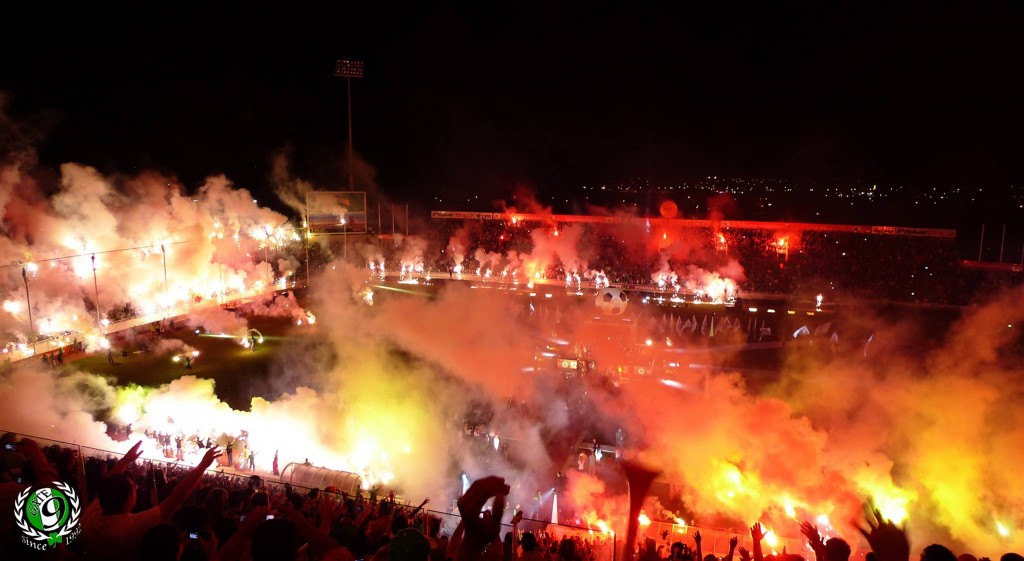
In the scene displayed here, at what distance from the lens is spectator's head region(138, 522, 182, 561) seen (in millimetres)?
2078

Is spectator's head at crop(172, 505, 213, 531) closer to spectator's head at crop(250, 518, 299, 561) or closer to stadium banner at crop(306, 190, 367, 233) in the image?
spectator's head at crop(250, 518, 299, 561)

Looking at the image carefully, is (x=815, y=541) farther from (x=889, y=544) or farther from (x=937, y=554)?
(x=937, y=554)

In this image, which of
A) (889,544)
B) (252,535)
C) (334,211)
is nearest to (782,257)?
(334,211)

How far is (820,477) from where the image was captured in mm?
9961

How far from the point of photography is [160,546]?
6.85 feet

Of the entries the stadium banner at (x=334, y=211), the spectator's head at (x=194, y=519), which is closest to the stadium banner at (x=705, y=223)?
the stadium banner at (x=334, y=211)

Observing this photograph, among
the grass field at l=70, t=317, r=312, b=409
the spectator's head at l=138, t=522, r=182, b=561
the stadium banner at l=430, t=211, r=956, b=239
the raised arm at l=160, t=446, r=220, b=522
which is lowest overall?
the grass field at l=70, t=317, r=312, b=409

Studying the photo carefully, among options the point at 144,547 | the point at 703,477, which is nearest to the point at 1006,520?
the point at 703,477

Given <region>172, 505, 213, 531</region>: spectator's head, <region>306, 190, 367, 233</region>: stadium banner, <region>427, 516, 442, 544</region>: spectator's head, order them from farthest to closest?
<region>306, 190, 367, 233</region>: stadium banner < <region>427, 516, 442, 544</region>: spectator's head < <region>172, 505, 213, 531</region>: spectator's head

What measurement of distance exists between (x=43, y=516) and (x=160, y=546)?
80 cm

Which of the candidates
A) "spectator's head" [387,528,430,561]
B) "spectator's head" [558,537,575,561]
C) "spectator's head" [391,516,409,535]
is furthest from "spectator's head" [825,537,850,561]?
"spectator's head" [391,516,409,535]

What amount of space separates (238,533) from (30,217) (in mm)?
20271

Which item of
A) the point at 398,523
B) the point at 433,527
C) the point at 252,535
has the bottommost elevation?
the point at 433,527

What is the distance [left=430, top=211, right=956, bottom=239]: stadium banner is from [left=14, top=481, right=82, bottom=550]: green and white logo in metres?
30.0
